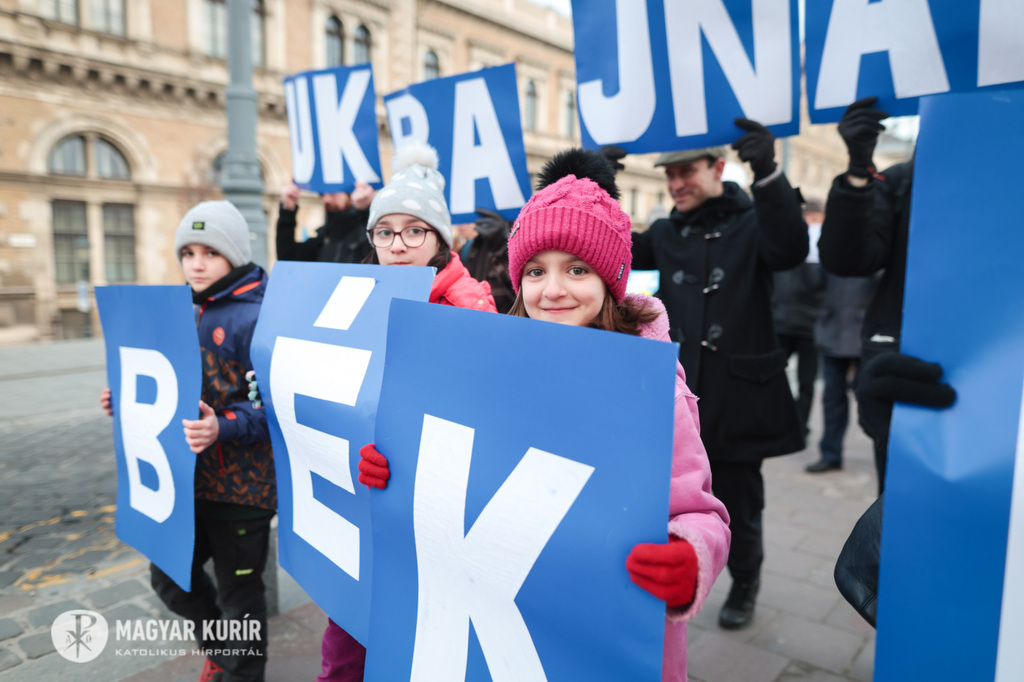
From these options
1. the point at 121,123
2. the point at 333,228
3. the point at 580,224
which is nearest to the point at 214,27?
the point at 121,123

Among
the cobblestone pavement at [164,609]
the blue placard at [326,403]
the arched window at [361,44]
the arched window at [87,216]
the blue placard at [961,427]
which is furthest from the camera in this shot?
the arched window at [361,44]

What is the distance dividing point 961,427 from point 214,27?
888 inches

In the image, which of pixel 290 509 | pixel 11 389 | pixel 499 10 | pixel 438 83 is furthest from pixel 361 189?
pixel 499 10

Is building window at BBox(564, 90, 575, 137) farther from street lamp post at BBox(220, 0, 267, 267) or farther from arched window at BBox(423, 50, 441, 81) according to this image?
street lamp post at BBox(220, 0, 267, 267)

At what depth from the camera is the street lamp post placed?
3.83 metres

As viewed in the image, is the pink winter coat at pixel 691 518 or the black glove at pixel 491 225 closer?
the pink winter coat at pixel 691 518

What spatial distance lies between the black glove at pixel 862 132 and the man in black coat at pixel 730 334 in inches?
17.7

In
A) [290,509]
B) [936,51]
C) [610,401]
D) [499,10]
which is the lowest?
[290,509]

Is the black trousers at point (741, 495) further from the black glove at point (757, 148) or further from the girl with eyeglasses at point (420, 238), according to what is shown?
the girl with eyeglasses at point (420, 238)

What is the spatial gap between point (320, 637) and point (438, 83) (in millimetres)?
2789

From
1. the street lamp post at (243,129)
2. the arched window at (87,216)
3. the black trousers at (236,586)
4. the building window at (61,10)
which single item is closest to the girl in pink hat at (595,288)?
the black trousers at (236,586)

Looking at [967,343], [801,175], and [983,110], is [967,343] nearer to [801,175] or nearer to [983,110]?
[983,110]

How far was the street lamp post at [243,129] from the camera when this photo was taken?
383cm

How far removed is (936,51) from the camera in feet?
6.55
